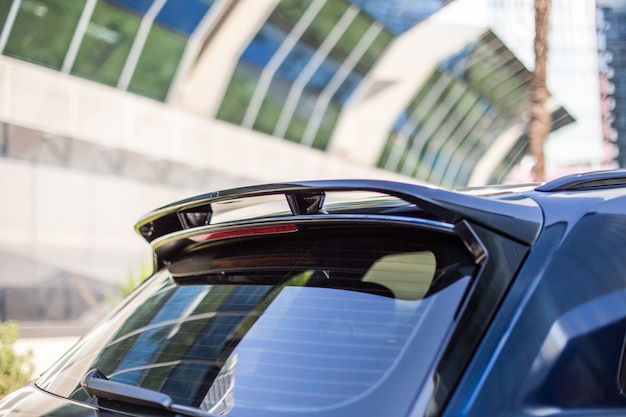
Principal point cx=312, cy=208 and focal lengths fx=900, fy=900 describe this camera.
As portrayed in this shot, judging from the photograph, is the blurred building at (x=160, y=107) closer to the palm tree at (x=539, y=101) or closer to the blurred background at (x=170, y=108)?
the blurred background at (x=170, y=108)

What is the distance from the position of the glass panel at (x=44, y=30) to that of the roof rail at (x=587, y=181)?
1393cm

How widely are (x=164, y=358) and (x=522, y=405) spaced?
89 cm

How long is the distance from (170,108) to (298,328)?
17.7m

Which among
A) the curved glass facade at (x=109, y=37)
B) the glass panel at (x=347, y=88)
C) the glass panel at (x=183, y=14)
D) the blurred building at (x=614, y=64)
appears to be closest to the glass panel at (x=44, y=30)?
the curved glass facade at (x=109, y=37)

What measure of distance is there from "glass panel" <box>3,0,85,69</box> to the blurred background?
24mm

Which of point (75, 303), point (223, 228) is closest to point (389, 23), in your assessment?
point (75, 303)

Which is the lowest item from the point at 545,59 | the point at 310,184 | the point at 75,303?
the point at 75,303

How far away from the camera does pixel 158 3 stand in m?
17.5

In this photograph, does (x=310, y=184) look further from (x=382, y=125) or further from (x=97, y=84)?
(x=382, y=125)

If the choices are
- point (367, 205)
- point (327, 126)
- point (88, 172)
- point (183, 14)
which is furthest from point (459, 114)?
point (367, 205)

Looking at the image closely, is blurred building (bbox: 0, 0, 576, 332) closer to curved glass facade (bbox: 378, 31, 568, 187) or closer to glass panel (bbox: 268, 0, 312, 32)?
glass panel (bbox: 268, 0, 312, 32)

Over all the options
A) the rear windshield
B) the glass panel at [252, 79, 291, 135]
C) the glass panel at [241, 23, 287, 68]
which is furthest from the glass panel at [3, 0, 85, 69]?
the rear windshield

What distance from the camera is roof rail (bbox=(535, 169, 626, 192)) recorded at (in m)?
2.22

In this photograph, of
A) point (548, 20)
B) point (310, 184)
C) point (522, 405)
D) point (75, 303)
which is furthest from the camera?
point (548, 20)
